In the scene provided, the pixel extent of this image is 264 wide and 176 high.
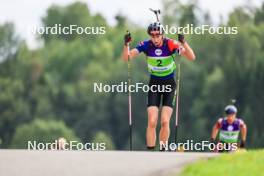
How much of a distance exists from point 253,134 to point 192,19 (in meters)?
14.9

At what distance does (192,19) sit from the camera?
86.5m

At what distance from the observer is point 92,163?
16344 millimetres

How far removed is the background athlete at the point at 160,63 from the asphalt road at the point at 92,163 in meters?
2.44

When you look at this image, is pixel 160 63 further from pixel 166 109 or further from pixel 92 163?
pixel 92 163

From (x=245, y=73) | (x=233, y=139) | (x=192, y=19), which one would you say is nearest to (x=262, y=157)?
(x=233, y=139)

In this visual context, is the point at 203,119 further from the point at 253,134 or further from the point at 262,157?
the point at 262,157

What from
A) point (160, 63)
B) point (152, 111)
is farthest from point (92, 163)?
point (160, 63)

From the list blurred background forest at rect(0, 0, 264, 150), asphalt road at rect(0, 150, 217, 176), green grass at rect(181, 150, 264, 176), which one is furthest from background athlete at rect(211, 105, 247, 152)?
blurred background forest at rect(0, 0, 264, 150)

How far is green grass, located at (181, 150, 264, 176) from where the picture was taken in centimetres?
1453

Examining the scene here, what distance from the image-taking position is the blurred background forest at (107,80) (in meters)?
78.8

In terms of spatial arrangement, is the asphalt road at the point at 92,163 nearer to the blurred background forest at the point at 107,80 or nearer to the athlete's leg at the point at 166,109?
the athlete's leg at the point at 166,109

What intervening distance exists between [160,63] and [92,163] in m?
3.44

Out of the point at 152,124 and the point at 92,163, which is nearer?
the point at 92,163

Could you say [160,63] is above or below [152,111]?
above
